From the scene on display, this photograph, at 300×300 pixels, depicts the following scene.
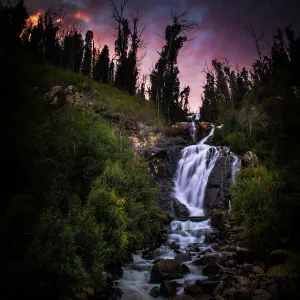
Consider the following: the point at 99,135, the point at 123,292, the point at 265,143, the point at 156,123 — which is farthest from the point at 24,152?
the point at 156,123

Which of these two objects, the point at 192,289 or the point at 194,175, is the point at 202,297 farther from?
the point at 194,175

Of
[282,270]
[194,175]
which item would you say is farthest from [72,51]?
[282,270]

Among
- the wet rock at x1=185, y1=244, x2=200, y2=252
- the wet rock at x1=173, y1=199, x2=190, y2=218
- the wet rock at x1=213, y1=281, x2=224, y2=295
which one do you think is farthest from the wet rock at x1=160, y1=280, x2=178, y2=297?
the wet rock at x1=173, y1=199, x2=190, y2=218

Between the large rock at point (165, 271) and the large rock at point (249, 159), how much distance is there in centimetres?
1290

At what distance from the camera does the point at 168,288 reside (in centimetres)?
919

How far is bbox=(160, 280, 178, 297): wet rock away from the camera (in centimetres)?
912

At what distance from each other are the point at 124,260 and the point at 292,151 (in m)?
9.64

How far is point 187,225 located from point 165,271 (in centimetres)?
714

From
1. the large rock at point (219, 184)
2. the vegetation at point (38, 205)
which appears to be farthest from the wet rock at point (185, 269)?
the large rock at point (219, 184)

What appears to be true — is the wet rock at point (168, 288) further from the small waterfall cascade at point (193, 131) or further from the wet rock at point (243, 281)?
the small waterfall cascade at point (193, 131)

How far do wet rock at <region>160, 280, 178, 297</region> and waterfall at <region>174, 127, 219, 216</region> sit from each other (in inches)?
420

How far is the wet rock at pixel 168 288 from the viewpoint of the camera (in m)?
9.12

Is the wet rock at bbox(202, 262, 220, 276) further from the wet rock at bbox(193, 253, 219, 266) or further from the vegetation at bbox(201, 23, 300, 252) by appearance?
the vegetation at bbox(201, 23, 300, 252)

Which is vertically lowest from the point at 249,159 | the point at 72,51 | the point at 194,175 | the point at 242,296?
the point at 242,296
